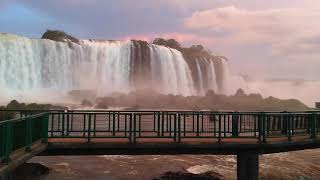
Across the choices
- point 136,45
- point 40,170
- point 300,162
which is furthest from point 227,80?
point 40,170

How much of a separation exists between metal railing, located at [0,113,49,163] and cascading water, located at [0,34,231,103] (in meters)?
56.5

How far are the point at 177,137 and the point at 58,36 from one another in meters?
76.5

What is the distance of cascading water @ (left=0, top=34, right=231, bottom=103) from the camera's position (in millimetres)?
72875

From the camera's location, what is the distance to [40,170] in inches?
903

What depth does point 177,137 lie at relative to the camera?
63.0 ft

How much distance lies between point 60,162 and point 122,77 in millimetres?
62795

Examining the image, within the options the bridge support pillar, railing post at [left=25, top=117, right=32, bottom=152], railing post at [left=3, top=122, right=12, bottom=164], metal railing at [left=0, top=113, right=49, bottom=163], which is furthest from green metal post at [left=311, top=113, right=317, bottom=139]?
railing post at [left=3, top=122, right=12, bottom=164]

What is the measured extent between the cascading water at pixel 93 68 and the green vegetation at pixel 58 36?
217cm

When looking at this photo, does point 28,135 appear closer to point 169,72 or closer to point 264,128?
point 264,128

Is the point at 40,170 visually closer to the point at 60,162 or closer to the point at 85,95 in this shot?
the point at 60,162

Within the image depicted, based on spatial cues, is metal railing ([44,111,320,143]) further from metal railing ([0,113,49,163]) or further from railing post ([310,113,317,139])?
metal railing ([0,113,49,163])

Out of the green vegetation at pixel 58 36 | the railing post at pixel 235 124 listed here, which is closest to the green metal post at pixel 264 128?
the railing post at pixel 235 124

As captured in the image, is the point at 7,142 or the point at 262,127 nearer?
the point at 7,142

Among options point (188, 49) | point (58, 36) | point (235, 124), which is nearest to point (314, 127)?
point (235, 124)
